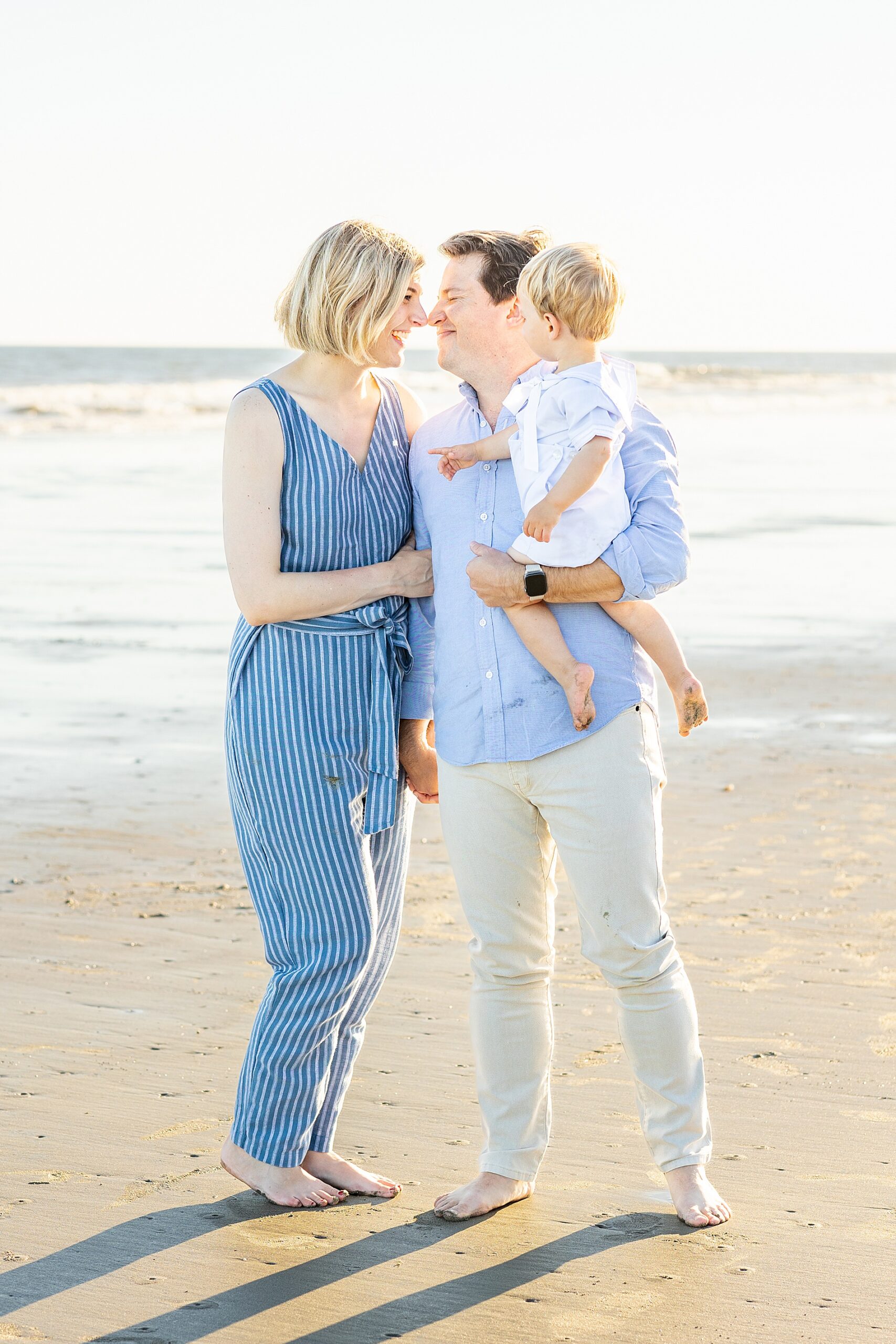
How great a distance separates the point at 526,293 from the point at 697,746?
14.6ft

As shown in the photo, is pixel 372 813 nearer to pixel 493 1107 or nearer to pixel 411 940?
pixel 493 1107

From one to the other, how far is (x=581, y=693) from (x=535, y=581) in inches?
8.7

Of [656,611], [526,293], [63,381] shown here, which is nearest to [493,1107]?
[656,611]

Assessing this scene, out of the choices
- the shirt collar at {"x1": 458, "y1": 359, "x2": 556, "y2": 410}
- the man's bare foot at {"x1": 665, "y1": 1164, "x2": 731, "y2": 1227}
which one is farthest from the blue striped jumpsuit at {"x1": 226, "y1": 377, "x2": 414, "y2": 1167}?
the man's bare foot at {"x1": 665, "y1": 1164, "x2": 731, "y2": 1227}

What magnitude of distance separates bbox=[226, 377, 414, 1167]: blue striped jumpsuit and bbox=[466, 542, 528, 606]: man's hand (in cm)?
29

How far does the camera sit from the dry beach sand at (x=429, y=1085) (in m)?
2.67

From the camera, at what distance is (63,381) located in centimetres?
4472

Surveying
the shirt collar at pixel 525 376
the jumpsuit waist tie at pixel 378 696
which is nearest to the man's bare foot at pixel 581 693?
the jumpsuit waist tie at pixel 378 696

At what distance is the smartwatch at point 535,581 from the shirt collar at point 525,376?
396 millimetres

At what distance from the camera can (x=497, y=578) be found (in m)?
2.81

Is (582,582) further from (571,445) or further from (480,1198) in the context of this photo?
(480,1198)

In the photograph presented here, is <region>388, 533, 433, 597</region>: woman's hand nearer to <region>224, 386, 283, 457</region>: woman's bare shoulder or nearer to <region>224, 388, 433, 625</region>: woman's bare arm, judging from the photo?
<region>224, 388, 433, 625</region>: woman's bare arm

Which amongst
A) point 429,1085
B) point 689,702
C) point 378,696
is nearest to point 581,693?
point 689,702

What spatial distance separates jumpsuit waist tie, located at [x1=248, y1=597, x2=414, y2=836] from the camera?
9.85 ft
